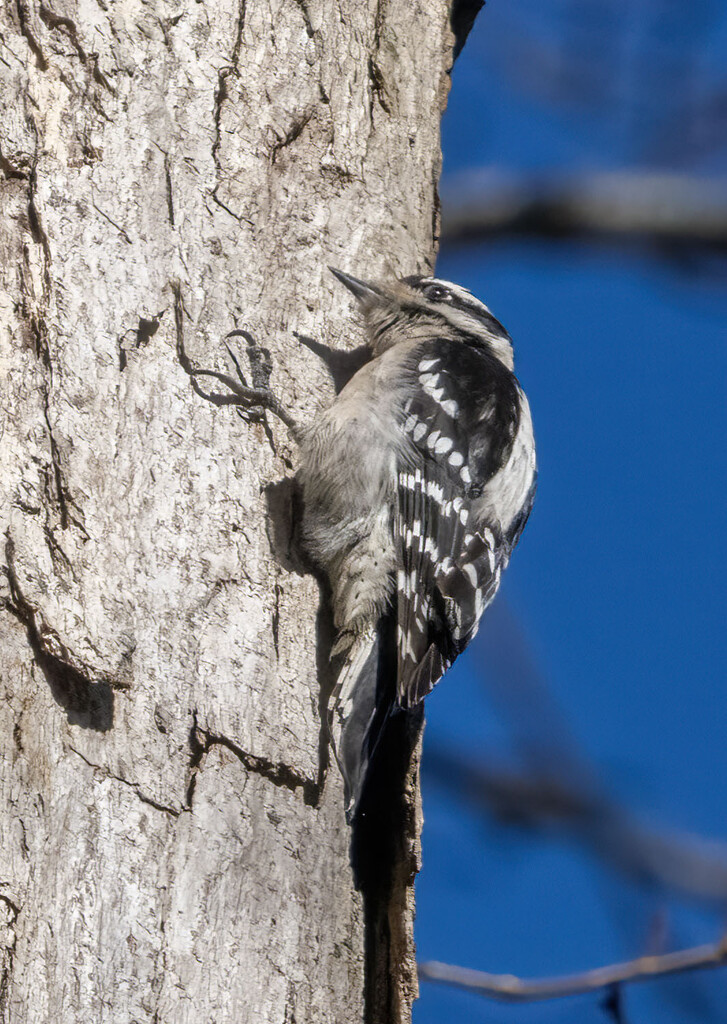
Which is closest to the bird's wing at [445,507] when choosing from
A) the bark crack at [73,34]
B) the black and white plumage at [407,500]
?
the black and white plumage at [407,500]

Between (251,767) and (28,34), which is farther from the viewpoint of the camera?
(28,34)

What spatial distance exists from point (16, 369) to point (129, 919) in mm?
1031

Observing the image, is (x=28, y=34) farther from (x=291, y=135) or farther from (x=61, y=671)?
(x=61, y=671)

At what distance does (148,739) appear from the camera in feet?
6.79

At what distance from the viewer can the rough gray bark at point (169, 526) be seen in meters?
1.93

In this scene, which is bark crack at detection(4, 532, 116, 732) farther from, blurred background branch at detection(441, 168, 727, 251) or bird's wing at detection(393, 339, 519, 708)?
blurred background branch at detection(441, 168, 727, 251)

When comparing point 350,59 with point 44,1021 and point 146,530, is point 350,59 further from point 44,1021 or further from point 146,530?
point 44,1021

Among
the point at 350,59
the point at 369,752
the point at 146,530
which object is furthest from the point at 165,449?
the point at 350,59

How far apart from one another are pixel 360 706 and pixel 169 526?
55 centimetres

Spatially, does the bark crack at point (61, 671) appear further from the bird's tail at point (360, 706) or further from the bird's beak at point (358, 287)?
the bird's beak at point (358, 287)

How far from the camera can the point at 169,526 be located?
225 cm

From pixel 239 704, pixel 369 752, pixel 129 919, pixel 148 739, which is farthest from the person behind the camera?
pixel 369 752

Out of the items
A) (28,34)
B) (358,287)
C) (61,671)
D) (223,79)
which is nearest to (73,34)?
(28,34)

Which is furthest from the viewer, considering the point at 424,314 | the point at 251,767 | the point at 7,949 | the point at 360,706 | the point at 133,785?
the point at 424,314
